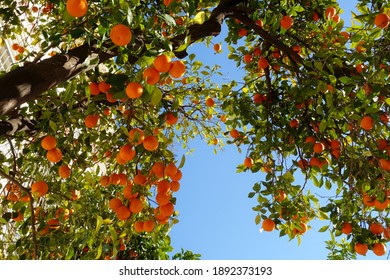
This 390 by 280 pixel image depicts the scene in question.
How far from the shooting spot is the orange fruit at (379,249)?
2.72 meters

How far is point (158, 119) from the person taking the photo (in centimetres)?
344

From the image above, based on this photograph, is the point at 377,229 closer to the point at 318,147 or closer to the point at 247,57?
Result: the point at 318,147

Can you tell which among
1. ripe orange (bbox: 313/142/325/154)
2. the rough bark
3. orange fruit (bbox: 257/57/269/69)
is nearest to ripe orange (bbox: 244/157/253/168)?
ripe orange (bbox: 313/142/325/154)

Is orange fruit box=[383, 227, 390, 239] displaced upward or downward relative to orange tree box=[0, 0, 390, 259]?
downward

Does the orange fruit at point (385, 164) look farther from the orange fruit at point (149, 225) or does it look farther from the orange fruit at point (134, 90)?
the orange fruit at point (134, 90)

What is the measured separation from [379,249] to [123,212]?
1.94 m

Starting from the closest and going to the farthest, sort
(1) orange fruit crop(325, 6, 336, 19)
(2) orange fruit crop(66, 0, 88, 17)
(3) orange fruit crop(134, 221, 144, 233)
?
(2) orange fruit crop(66, 0, 88, 17) → (3) orange fruit crop(134, 221, 144, 233) → (1) orange fruit crop(325, 6, 336, 19)

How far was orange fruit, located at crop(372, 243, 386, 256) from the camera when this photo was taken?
8.93ft

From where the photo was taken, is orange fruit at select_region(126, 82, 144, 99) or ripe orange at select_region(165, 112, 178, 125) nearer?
orange fruit at select_region(126, 82, 144, 99)

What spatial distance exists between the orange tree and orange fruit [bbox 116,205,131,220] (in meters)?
0.01

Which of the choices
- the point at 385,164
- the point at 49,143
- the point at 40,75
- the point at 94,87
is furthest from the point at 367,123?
the point at 49,143

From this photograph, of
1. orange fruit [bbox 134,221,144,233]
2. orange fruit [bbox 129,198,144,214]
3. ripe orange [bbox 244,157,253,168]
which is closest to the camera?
orange fruit [bbox 129,198,144,214]

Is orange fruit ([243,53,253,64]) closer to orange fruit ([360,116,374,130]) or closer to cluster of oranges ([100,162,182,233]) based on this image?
orange fruit ([360,116,374,130])
